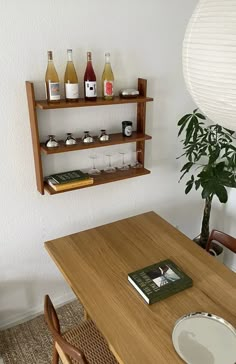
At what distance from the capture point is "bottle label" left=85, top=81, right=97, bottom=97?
161 centimetres

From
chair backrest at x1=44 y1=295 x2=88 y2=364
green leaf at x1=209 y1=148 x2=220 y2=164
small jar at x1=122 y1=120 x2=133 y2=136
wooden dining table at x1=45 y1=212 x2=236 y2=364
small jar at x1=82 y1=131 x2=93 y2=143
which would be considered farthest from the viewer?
green leaf at x1=209 y1=148 x2=220 y2=164

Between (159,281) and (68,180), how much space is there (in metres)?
0.74

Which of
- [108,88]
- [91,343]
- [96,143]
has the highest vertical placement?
[108,88]

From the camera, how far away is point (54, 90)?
152 cm

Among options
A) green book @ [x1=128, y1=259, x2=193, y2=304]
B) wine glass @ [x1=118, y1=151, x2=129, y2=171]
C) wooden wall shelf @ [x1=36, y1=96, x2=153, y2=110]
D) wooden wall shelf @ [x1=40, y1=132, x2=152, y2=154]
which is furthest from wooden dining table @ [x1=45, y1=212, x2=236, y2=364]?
wooden wall shelf @ [x1=36, y1=96, x2=153, y2=110]

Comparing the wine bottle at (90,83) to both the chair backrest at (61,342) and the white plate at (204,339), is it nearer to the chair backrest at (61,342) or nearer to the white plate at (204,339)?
the chair backrest at (61,342)

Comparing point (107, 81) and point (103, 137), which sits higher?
point (107, 81)

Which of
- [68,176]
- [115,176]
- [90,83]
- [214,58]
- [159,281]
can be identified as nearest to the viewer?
[214,58]

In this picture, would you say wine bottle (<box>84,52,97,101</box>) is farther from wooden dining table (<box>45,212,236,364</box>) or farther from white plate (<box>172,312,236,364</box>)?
white plate (<box>172,312,236,364</box>)

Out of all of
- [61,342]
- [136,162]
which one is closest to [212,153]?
[136,162]

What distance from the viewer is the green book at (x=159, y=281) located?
1243mm

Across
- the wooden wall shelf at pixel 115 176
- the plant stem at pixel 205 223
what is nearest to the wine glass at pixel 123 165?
the wooden wall shelf at pixel 115 176

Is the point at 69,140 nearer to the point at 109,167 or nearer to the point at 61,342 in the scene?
the point at 109,167

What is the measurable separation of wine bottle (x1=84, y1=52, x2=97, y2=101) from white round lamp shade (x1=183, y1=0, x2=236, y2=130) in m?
0.83
